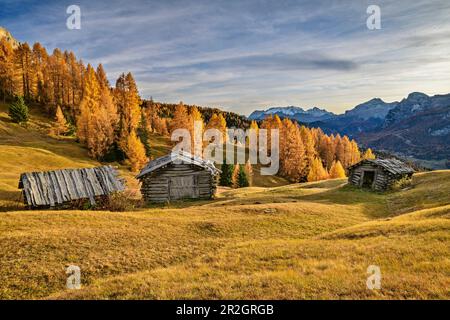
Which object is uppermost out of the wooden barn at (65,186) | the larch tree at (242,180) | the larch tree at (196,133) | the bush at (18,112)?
the bush at (18,112)

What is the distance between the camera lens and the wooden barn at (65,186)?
24469 mm

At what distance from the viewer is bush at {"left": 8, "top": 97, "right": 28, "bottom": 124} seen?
73875 mm

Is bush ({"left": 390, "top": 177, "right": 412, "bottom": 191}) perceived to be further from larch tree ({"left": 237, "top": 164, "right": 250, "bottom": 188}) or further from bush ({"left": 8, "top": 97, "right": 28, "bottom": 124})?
bush ({"left": 8, "top": 97, "right": 28, "bottom": 124})

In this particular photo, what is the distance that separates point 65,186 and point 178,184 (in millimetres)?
12546

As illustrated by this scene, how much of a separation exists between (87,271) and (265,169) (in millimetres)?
82967

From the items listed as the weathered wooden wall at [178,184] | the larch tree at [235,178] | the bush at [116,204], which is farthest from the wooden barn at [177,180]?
the larch tree at [235,178]

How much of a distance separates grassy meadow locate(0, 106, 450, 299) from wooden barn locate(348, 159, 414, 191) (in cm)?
1115

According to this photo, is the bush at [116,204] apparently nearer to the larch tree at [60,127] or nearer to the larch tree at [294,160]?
the larch tree at [60,127]

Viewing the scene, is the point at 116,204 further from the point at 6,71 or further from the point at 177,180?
the point at 6,71

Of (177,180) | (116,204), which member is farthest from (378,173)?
(116,204)

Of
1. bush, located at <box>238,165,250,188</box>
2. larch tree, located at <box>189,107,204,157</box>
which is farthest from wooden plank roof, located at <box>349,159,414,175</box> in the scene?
larch tree, located at <box>189,107,204,157</box>

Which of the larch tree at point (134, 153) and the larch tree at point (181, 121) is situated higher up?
the larch tree at point (181, 121)

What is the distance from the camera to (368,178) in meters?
42.3
